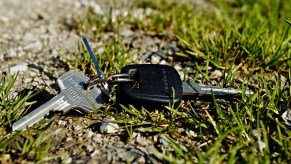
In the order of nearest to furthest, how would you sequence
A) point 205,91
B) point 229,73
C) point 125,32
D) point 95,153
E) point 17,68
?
point 95,153 → point 205,91 → point 229,73 → point 17,68 → point 125,32

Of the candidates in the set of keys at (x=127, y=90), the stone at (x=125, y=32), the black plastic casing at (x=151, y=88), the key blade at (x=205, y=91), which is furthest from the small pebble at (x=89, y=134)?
the stone at (x=125, y=32)

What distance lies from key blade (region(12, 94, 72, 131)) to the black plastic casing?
375 mm

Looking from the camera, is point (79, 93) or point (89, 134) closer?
point (89, 134)

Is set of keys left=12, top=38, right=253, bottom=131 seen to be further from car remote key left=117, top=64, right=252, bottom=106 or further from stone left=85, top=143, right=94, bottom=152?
stone left=85, top=143, right=94, bottom=152

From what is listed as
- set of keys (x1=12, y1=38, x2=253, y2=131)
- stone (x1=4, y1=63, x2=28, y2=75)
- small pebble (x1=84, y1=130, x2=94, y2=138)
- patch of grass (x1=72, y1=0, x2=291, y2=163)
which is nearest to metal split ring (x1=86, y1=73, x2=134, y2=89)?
set of keys (x1=12, y1=38, x2=253, y2=131)

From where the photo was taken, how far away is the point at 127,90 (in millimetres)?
2604

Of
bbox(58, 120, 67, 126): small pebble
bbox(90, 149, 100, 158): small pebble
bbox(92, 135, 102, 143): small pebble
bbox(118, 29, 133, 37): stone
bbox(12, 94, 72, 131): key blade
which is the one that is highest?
bbox(118, 29, 133, 37): stone

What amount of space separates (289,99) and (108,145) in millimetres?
1248

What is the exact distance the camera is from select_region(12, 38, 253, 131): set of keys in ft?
8.41

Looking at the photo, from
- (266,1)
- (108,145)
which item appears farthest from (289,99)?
(266,1)

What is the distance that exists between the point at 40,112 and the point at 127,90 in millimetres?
569

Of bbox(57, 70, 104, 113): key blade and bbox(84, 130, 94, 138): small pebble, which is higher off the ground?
bbox(57, 70, 104, 113): key blade

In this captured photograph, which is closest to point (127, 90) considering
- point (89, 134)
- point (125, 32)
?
point (89, 134)

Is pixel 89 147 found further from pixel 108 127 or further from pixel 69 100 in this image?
pixel 69 100
